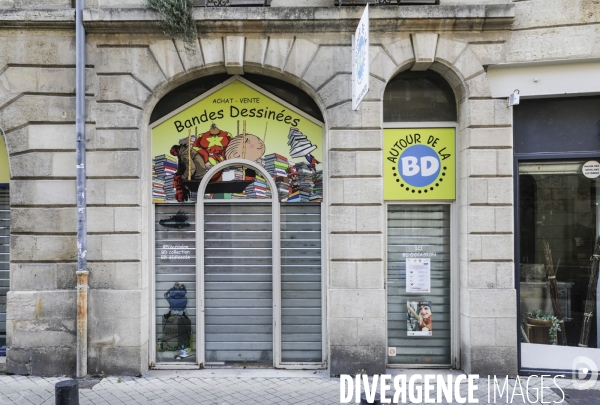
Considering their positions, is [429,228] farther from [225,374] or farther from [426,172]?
[225,374]

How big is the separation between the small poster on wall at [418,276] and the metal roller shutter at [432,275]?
72mm

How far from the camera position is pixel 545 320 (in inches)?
271

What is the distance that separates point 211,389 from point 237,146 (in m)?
3.79

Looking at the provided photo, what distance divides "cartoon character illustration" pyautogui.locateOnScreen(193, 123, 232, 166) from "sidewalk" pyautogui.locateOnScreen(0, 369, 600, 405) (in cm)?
346

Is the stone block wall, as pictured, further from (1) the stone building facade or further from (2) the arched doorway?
(2) the arched doorway

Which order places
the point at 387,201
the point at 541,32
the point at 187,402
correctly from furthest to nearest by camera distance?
the point at 387,201, the point at 541,32, the point at 187,402

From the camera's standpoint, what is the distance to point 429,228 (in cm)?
703

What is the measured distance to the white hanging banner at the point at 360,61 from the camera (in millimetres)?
5475

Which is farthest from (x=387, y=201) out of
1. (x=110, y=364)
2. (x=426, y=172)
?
(x=110, y=364)

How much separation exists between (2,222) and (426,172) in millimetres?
7195

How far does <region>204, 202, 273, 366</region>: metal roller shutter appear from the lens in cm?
704

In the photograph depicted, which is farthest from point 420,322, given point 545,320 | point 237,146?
point 237,146

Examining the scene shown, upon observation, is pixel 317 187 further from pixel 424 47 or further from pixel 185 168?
pixel 424 47

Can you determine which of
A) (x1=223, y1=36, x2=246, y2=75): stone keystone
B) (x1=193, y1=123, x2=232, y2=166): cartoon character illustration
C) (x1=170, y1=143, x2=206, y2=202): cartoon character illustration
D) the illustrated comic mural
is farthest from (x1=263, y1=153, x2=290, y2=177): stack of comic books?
(x1=223, y1=36, x2=246, y2=75): stone keystone
